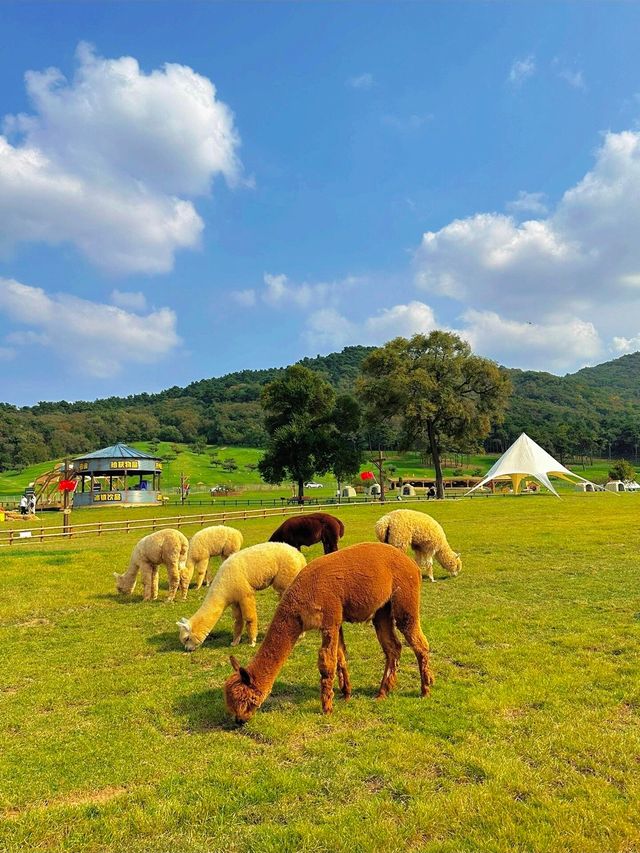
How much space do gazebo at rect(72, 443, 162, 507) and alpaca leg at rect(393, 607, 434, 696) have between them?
56700 mm

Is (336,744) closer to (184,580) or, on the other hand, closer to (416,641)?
(416,641)

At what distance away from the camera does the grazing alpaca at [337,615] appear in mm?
5293

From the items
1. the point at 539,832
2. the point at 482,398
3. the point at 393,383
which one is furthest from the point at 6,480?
the point at 539,832

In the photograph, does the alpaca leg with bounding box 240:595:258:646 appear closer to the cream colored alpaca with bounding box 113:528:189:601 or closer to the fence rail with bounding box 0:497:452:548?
the cream colored alpaca with bounding box 113:528:189:601

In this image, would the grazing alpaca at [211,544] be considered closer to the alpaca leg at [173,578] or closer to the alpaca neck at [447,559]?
the alpaca leg at [173,578]

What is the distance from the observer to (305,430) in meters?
49.4

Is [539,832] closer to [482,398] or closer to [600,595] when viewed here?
[600,595]

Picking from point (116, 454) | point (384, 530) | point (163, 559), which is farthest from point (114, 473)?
point (384, 530)

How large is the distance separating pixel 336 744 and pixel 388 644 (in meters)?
1.51

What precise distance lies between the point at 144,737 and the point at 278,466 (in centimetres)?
4520

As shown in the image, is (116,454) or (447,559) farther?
(116,454)

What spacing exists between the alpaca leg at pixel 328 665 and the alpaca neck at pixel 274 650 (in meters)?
0.33

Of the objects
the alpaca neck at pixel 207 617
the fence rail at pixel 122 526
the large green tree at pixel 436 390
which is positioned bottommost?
the fence rail at pixel 122 526

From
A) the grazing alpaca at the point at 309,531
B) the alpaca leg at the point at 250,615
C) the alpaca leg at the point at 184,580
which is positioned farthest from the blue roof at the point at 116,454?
the alpaca leg at the point at 250,615
